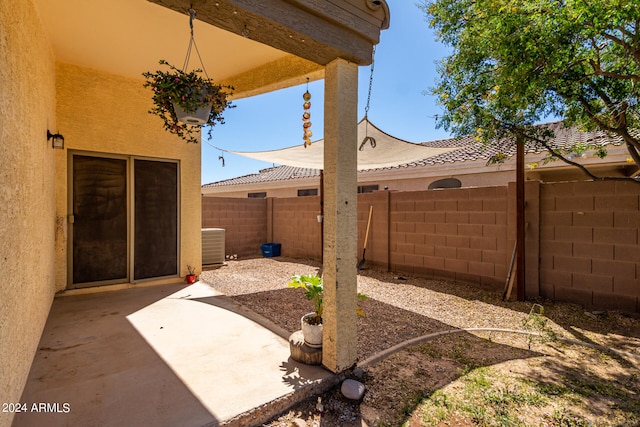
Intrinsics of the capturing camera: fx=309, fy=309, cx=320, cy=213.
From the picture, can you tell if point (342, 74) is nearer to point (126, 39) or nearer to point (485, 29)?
point (485, 29)

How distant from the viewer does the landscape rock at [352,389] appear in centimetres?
221

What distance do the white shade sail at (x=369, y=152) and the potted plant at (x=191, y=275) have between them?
8.34 feet

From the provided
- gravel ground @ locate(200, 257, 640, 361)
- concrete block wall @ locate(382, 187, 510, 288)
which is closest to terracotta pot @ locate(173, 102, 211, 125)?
gravel ground @ locate(200, 257, 640, 361)

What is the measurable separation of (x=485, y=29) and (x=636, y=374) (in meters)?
3.65

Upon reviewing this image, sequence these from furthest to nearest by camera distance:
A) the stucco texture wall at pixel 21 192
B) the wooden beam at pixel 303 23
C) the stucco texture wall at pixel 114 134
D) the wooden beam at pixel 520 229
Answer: the wooden beam at pixel 520 229
the stucco texture wall at pixel 114 134
the wooden beam at pixel 303 23
the stucco texture wall at pixel 21 192

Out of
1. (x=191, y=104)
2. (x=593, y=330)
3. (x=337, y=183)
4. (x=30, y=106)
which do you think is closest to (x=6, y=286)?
(x=30, y=106)

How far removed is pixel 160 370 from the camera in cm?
243

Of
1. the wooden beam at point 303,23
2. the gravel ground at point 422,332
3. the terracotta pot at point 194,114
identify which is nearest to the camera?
the wooden beam at point 303,23

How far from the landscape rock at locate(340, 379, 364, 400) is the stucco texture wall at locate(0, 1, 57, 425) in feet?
6.28

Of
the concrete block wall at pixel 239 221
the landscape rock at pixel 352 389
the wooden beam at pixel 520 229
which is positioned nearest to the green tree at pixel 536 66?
the wooden beam at pixel 520 229

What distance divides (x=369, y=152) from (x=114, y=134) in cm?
446

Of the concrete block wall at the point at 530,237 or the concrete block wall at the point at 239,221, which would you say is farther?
the concrete block wall at the point at 239,221

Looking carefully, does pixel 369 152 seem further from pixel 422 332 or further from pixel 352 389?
pixel 352 389

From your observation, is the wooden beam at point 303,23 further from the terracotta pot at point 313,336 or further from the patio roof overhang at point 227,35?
the terracotta pot at point 313,336
